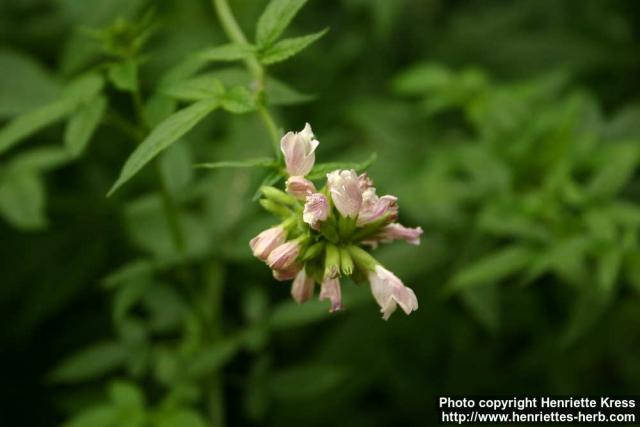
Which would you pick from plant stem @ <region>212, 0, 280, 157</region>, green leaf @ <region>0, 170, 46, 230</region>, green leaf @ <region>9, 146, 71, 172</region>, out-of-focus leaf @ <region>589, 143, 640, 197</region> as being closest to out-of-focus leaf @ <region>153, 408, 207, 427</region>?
green leaf @ <region>0, 170, 46, 230</region>

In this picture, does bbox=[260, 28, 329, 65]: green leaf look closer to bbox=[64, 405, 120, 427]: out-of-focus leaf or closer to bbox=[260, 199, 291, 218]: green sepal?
bbox=[260, 199, 291, 218]: green sepal

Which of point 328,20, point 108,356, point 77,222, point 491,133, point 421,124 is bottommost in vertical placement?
point 108,356

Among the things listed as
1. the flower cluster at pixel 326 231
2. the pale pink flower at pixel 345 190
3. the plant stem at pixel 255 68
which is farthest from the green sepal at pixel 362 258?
the plant stem at pixel 255 68

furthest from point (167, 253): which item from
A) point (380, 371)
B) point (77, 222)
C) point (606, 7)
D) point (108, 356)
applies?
point (606, 7)

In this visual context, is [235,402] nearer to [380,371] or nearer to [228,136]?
[380,371]

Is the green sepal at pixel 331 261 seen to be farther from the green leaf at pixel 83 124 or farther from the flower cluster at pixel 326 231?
the green leaf at pixel 83 124

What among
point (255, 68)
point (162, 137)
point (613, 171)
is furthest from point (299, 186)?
point (613, 171)
